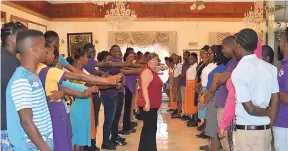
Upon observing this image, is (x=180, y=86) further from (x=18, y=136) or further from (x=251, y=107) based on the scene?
(x=18, y=136)

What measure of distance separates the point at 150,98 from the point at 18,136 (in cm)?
257

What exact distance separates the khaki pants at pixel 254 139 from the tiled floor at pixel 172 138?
3040 millimetres

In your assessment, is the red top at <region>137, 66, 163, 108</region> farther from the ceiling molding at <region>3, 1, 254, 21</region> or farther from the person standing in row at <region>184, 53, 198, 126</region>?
the ceiling molding at <region>3, 1, 254, 21</region>

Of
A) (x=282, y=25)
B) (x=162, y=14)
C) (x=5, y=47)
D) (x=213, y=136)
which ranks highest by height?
(x=162, y=14)

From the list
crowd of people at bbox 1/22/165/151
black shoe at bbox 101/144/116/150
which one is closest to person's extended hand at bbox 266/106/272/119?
crowd of people at bbox 1/22/165/151

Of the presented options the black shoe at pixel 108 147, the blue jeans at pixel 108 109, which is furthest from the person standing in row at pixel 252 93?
the black shoe at pixel 108 147

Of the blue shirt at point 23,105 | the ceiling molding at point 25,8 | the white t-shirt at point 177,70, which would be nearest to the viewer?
the blue shirt at point 23,105

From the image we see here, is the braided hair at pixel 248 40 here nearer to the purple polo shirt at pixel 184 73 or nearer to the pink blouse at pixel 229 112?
the pink blouse at pixel 229 112

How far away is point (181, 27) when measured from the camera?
13562 mm

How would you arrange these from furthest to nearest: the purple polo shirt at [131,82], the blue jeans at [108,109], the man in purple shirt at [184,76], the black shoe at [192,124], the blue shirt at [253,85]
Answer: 1. the man in purple shirt at [184,76]
2. the black shoe at [192,124]
3. the purple polo shirt at [131,82]
4. the blue jeans at [108,109]
5. the blue shirt at [253,85]

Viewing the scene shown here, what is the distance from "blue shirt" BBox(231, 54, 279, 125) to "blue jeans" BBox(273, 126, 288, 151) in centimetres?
44

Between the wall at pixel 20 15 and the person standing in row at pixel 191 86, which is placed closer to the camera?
the person standing in row at pixel 191 86

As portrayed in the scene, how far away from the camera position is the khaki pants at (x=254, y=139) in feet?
8.27

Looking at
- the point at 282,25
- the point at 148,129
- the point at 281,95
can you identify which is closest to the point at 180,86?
the point at 148,129
